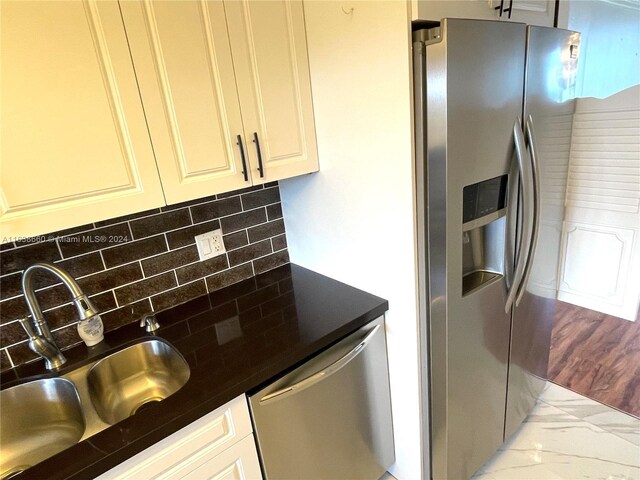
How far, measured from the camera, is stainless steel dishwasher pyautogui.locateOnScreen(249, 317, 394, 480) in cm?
A: 114

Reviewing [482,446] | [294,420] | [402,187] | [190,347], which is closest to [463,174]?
[402,187]

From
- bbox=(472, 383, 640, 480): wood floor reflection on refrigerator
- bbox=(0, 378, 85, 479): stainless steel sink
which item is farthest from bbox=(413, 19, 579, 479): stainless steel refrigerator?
bbox=(0, 378, 85, 479): stainless steel sink

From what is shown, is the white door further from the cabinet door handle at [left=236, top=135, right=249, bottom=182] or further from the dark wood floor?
the cabinet door handle at [left=236, top=135, right=249, bottom=182]

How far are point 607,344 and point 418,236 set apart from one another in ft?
6.11

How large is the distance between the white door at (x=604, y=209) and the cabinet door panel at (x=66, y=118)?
87.3 inches

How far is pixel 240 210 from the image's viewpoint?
1622mm

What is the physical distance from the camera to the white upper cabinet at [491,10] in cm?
100

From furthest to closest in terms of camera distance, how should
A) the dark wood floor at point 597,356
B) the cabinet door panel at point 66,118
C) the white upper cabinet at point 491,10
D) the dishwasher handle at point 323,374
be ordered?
the dark wood floor at point 597,356, the dishwasher handle at point 323,374, the white upper cabinet at point 491,10, the cabinet door panel at point 66,118

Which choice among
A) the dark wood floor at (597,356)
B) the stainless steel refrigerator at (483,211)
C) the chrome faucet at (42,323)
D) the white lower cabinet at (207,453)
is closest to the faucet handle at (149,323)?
the chrome faucet at (42,323)

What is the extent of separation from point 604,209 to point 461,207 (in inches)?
66.6

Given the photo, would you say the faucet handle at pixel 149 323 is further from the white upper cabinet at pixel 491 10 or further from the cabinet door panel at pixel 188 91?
the white upper cabinet at pixel 491 10

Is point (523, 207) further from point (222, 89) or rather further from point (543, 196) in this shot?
point (222, 89)

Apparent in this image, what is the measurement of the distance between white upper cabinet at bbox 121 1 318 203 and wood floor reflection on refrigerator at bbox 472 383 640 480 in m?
1.64

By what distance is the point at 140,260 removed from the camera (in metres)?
1.40
